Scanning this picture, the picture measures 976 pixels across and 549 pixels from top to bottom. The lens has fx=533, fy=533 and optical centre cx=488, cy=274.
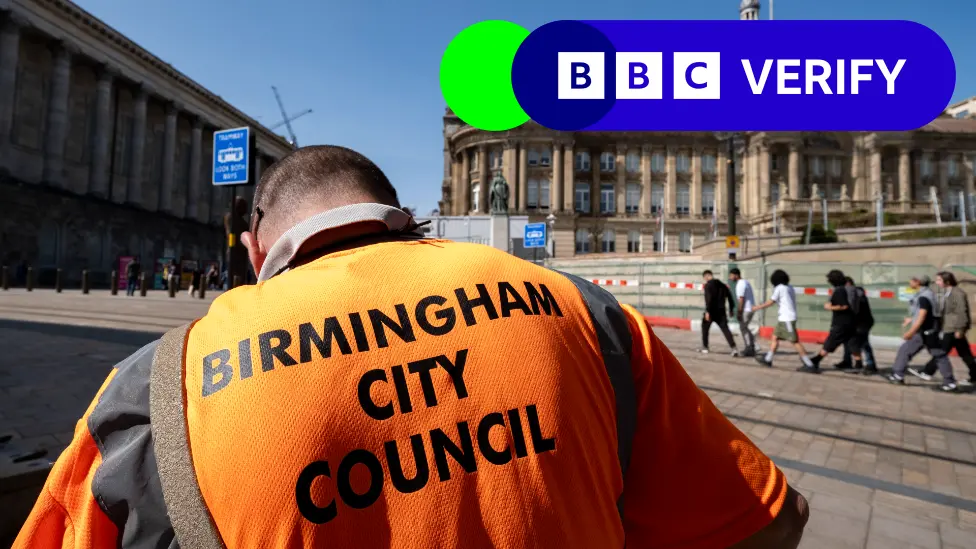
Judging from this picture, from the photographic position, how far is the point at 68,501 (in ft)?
2.93

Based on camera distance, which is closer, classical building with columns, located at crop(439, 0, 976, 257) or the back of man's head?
the back of man's head

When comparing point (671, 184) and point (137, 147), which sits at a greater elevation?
point (137, 147)

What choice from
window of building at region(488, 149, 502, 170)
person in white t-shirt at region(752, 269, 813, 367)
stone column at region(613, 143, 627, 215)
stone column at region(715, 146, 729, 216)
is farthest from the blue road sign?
A: stone column at region(715, 146, 729, 216)

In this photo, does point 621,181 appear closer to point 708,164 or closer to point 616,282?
point 708,164

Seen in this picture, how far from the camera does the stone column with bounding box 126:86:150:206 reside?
4069 centimetres

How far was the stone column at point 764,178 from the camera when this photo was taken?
170ft

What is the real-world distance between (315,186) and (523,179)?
5265cm

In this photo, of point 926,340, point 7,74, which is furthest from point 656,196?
point 7,74

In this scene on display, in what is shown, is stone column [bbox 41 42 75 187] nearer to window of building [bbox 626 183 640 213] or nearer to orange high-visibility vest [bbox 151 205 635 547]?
orange high-visibility vest [bbox 151 205 635 547]

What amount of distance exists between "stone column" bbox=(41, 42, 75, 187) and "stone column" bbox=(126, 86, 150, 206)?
6014 mm

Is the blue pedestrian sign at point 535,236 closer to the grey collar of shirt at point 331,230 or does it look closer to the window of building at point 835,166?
the grey collar of shirt at point 331,230

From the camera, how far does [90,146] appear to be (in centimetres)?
3759

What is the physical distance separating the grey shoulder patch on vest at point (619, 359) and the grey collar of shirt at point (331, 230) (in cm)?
45

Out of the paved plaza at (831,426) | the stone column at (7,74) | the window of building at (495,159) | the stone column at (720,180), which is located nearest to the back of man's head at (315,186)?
the paved plaza at (831,426)
